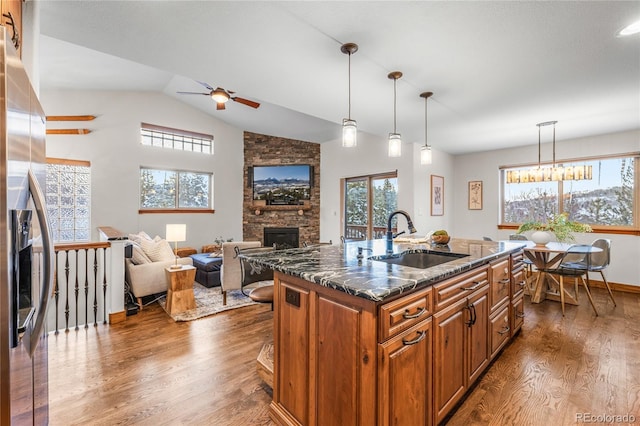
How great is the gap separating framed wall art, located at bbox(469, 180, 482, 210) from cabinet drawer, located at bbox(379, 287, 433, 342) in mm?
4904

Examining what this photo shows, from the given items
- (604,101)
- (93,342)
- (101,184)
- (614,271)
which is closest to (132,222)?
(101,184)

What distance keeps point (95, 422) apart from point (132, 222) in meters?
4.68

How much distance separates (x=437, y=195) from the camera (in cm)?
547

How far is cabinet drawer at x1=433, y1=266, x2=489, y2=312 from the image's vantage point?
60.4 inches

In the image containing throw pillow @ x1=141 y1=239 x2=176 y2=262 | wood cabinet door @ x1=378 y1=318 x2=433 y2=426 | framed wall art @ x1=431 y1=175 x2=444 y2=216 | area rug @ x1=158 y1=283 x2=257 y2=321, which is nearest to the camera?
wood cabinet door @ x1=378 y1=318 x2=433 y2=426

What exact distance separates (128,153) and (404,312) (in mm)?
6165

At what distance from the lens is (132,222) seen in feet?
18.4

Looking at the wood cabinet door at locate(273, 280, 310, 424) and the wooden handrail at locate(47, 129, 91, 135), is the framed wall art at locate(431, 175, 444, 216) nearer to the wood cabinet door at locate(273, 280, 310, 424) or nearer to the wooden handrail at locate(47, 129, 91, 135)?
the wood cabinet door at locate(273, 280, 310, 424)

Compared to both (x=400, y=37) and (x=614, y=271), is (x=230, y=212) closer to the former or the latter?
(x=400, y=37)

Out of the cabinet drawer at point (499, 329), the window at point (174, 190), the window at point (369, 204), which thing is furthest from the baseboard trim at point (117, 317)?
the window at point (369, 204)

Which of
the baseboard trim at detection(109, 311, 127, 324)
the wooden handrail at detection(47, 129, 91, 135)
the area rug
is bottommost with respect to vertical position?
the area rug

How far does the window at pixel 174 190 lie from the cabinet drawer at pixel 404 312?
19.4 ft

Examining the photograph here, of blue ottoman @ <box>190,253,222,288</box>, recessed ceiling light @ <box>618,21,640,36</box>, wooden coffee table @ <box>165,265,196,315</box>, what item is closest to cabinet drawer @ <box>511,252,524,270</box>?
recessed ceiling light @ <box>618,21,640,36</box>

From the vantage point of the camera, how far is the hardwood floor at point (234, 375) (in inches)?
69.5
